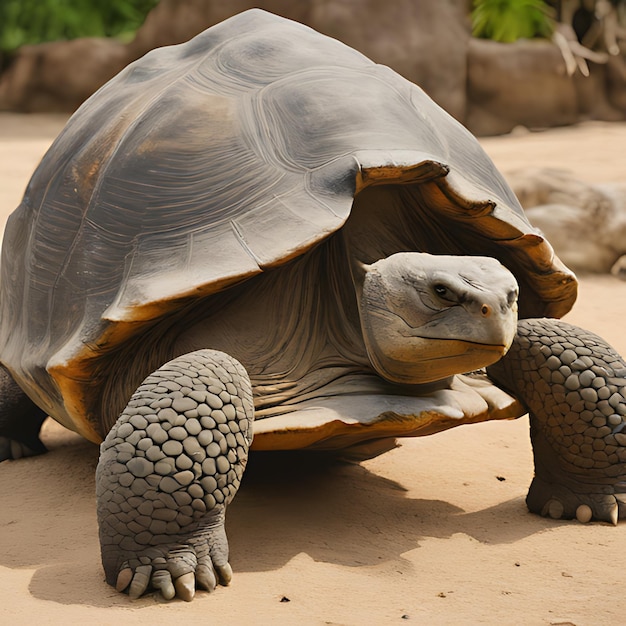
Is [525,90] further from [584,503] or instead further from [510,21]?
[584,503]

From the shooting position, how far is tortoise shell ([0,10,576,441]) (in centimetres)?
291

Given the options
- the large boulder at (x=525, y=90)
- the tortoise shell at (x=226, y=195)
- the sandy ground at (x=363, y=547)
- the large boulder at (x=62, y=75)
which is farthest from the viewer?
the large boulder at (x=62, y=75)

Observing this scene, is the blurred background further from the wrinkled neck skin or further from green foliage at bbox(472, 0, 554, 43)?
the wrinkled neck skin

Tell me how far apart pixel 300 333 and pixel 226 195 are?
1.55ft

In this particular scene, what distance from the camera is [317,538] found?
2932 mm

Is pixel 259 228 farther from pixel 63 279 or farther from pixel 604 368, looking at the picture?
pixel 604 368

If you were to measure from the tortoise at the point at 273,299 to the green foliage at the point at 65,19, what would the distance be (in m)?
13.2

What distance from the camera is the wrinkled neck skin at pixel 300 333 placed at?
9.77ft

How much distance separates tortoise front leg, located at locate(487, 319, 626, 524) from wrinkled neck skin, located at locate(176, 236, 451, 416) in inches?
13.7

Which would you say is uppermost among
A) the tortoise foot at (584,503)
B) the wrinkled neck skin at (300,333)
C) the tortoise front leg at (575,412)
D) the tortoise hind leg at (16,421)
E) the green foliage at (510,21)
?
the wrinkled neck skin at (300,333)

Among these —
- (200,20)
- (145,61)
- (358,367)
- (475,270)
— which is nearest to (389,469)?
(358,367)

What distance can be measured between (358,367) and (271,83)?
98cm

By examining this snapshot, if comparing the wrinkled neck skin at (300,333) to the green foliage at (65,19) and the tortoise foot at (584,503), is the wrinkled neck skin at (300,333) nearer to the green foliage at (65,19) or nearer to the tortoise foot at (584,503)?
the tortoise foot at (584,503)

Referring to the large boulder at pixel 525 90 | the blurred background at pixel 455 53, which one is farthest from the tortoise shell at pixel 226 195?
the large boulder at pixel 525 90
